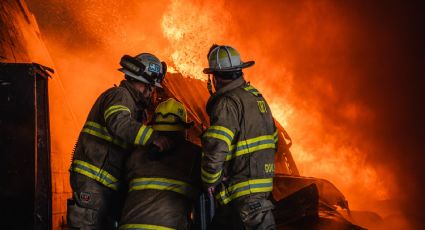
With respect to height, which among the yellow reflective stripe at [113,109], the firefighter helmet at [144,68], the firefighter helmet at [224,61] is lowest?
the yellow reflective stripe at [113,109]

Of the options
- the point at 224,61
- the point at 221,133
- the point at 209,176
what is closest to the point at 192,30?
the point at 224,61

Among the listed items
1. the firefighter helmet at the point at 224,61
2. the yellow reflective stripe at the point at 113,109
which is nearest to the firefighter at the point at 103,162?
the yellow reflective stripe at the point at 113,109

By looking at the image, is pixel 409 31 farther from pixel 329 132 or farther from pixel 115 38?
pixel 115 38

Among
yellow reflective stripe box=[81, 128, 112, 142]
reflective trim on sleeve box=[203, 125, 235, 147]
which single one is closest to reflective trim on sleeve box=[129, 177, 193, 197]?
reflective trim on sleeve box=[203, 125, 235, 147]

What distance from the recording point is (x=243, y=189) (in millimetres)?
3359

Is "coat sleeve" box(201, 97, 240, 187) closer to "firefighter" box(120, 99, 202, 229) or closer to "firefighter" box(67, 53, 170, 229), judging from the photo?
"firefighter" box(120, 99, 202, 229)

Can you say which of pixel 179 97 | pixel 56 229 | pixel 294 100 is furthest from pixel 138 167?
pixel 294 100

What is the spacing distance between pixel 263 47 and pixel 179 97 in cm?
600

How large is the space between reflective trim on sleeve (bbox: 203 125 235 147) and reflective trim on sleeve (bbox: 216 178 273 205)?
0.36 m

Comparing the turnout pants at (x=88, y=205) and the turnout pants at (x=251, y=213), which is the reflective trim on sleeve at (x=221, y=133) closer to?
the turnout pants at (x=251, y=213)

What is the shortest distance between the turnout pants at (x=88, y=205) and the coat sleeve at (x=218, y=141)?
40.4 inches

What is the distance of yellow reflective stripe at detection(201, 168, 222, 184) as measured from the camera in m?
3.26

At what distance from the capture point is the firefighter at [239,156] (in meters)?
3.28

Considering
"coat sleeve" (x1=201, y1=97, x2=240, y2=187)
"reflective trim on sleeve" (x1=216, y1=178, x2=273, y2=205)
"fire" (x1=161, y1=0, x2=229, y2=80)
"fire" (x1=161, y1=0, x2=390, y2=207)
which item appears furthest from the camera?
"fire" (x1=161, y1=0, x2=229, y2=80)
